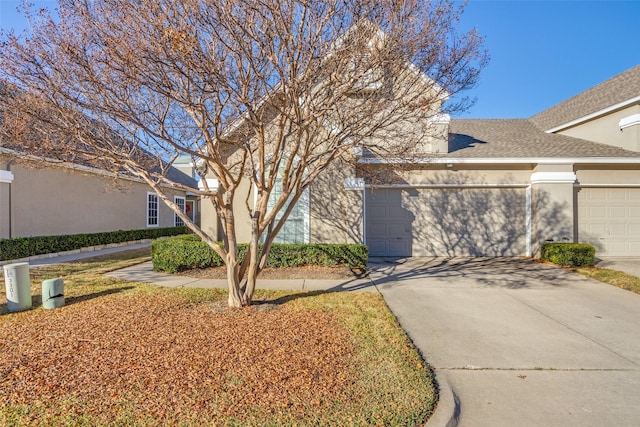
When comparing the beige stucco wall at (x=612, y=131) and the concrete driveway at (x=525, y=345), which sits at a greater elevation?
the beige stucco wall at (x=612, y=131)

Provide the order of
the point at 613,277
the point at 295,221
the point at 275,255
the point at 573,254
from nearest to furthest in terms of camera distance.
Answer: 1. the point at 613,277
2. the point at 275,255
3. the point at 573,254
4. the point at 295,221

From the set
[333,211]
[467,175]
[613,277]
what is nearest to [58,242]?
[333,211]

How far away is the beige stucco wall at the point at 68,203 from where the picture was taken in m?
11.5

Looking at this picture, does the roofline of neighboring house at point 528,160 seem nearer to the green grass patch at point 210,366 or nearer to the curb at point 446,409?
the green grass patch at point 210,366

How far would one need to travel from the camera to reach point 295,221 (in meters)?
10.6

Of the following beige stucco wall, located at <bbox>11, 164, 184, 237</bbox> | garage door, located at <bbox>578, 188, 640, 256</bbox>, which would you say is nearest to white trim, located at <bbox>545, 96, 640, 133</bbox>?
garage door, located at <bbox>578, 188, 640, 256</bbox>

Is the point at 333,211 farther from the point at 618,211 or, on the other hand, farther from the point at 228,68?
the point at 618,211

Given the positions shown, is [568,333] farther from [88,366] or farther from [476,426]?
[88,366]

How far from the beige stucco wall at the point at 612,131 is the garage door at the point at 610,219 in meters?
1.81

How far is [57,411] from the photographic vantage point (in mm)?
2893

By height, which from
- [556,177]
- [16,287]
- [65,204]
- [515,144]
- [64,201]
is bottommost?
[16,287]

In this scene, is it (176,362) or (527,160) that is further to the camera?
(527,160)

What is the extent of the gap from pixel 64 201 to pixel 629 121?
833 inches

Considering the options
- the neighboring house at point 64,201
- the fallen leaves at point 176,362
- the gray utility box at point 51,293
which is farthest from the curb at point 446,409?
the neighboring house at point 64,201
